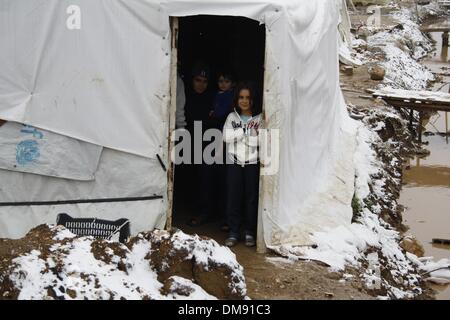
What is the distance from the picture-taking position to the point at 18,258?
15.2ft

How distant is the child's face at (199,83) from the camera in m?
7.40

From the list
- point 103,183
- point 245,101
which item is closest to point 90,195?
point 103,183

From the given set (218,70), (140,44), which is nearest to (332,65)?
(218,70)

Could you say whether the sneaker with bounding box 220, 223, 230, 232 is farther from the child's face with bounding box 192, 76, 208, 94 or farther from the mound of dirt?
the mound of dirt

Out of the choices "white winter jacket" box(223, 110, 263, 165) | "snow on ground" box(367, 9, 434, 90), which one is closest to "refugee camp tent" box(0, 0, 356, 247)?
"white winter jacket" box(223, 110, 263, 165)

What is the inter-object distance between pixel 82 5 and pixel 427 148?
9338 millimetres

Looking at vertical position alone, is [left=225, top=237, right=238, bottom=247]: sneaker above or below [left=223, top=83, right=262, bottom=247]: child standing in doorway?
below

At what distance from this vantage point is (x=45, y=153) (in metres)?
6.73

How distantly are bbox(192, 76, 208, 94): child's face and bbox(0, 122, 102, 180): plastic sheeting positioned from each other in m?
1.38

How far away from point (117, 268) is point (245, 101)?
100 inches

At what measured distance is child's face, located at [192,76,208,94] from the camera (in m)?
7.40

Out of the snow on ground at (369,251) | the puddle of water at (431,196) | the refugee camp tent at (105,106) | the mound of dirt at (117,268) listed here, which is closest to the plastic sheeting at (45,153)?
the refugee camp tent at (105,106)

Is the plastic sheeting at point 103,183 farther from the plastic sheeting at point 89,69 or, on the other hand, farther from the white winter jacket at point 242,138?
the white winter jacket at point 242,138

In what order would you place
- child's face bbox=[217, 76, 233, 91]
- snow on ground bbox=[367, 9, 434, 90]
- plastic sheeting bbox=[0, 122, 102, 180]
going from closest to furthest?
1. plastic sheeting bbox=[0, 122, 102, 180]
2. child's face bbox=[217, 76, 233, 91]
3. snow on ground bbox=[367, 9, 434, 90]
